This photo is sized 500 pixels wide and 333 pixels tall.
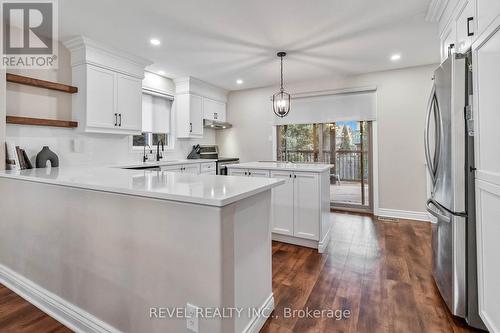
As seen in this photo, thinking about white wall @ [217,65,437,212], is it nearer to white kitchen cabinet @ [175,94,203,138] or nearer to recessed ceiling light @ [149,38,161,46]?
white kitchen cabinet @ [175,94,203,138]

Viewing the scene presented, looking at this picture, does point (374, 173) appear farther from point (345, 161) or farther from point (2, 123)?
point (2, 123)

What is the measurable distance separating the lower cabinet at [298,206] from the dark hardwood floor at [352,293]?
21cm

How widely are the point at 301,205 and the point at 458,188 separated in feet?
4.84

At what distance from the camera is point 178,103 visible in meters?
4.75

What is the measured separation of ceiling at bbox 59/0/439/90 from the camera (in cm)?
→ 238

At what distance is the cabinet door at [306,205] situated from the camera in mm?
2768

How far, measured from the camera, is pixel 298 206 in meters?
2.87

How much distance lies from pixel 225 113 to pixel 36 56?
11.2 feet

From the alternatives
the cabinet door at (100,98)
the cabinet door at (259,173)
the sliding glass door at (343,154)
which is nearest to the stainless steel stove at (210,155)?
the sliding glass door at (343,154)

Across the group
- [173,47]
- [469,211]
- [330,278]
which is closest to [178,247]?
[330,278]

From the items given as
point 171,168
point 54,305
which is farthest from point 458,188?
point 171,168

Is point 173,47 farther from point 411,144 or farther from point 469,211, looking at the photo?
point 411,144

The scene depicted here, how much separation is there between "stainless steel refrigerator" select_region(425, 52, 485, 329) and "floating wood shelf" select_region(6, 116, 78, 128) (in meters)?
3.72

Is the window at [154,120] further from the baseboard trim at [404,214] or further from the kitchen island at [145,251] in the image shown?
the baseboard trim at [404,214]
